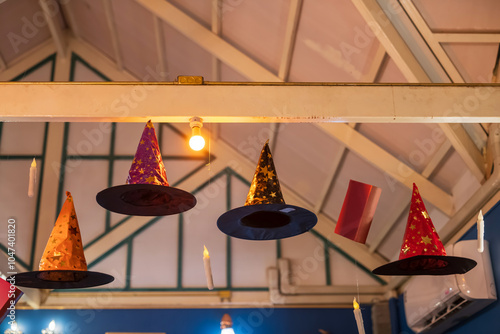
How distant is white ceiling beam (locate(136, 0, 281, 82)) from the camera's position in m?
6.48

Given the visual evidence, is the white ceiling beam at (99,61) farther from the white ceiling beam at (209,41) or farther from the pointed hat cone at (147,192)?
the pointed hat cone at (147,192)

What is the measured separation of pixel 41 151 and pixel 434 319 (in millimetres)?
5331

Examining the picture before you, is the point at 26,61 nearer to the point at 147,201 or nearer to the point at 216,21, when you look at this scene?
the point at 216,21

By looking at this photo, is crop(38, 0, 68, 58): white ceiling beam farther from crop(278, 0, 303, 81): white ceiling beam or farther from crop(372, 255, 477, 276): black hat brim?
A: crop(372, 255, 477, 276): black hat brim

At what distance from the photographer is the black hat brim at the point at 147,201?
3318 millimetres

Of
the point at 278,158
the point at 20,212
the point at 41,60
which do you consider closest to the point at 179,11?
the point at 278,158

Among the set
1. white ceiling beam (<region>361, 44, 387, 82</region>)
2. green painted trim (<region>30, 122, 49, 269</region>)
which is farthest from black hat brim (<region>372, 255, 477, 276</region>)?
green painted trim (<region>30, 122, 49, 269</region>)

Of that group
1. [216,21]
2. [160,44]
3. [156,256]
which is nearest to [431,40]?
[216,21]

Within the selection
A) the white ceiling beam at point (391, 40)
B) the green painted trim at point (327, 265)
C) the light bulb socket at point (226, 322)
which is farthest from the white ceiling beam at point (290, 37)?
the light bulb socket at point (226, 322)

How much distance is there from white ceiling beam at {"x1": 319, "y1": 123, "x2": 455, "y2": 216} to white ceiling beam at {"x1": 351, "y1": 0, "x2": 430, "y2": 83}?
1.37 m

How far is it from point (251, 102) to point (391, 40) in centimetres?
134

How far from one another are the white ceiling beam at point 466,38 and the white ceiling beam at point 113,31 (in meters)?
4.43

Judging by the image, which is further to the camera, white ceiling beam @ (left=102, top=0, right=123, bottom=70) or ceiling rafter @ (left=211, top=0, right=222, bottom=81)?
white ceiling beam @ (left=102, top=0, right=123, bottom=70)

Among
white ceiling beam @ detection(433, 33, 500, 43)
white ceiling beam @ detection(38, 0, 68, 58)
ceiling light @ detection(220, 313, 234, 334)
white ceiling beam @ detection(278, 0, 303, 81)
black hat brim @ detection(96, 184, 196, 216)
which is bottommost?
black hat brim @ detection(96, 184, 196, 216)
